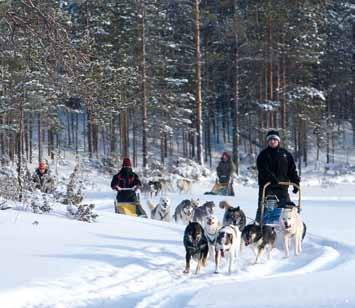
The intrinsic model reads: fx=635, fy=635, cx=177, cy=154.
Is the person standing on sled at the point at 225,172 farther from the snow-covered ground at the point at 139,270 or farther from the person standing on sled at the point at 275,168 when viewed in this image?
the person standing on sled at the point at 275,168

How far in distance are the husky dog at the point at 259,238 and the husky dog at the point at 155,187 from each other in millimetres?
11794

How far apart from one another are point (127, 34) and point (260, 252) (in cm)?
2570

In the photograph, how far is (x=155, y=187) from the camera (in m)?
20.7

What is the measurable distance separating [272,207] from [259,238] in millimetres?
921

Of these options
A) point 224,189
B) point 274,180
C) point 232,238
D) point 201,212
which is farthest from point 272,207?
point 224,189

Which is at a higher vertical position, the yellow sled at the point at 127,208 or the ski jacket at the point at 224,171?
the ski jacket at the point at 224,171

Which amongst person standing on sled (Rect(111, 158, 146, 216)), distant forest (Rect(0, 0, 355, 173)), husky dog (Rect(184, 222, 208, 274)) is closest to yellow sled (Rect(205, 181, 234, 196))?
distant forest (Rect(0, 0, 355, 173))

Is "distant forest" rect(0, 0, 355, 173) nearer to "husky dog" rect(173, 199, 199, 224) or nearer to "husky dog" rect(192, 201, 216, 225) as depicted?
"husky dog" rect(173, 199, 199, 224)

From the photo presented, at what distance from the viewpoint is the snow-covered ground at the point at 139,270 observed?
5.81 meters

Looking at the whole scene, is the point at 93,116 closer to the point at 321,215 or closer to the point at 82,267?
the point at 82,267

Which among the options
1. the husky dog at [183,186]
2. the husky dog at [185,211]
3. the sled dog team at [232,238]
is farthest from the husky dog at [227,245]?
the husky dog at [183,186]

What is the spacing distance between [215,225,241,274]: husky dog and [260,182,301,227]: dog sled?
3.35ft

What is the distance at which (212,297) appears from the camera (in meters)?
5.76

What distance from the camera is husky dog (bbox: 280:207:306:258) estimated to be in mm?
8852
